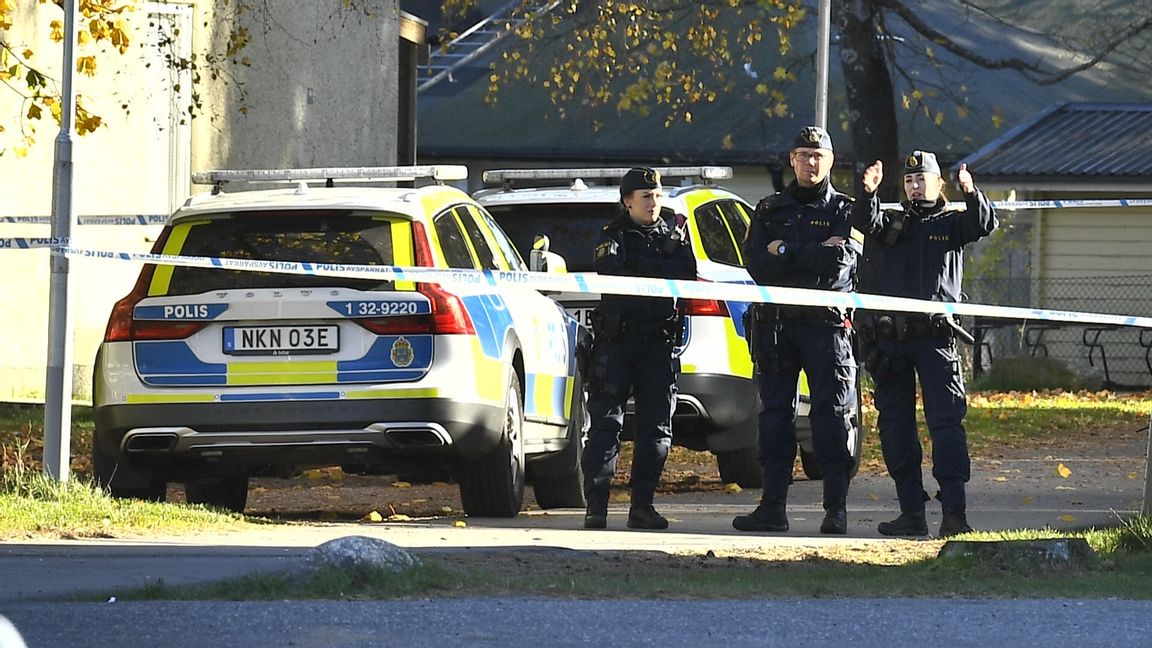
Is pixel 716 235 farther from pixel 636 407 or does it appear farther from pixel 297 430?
pixel 297 430

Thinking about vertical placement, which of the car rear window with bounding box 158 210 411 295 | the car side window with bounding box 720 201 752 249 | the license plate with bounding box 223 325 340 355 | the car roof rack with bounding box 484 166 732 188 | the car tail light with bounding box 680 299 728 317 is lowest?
the license plate with bounding box 223 325 340 355

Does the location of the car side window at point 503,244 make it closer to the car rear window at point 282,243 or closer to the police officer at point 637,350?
the police officer at point 637,350

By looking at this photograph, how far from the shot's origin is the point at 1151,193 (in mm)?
26875

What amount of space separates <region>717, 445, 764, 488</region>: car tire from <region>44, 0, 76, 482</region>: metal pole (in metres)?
3.85

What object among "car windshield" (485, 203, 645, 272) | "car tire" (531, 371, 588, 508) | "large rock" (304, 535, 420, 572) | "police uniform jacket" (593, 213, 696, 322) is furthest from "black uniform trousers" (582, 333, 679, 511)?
"large rock" (304, 535, 420, 572)

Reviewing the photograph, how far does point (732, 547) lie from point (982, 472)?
551 centimetres

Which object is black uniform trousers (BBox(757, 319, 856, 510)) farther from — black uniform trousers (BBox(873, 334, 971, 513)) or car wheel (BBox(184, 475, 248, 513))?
car wheel (BBox(184, 475, 248, 513))

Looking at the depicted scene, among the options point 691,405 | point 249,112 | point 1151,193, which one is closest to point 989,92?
point 1151,193

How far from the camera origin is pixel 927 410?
951cm

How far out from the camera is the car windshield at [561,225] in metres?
11.5

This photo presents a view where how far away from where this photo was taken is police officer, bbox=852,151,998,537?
30.7 ft

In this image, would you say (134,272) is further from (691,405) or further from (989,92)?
(989,92)

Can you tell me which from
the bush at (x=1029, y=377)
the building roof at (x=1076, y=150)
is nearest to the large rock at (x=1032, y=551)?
the bush at (x=1029, y=377)

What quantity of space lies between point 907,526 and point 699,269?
6.94 ft
